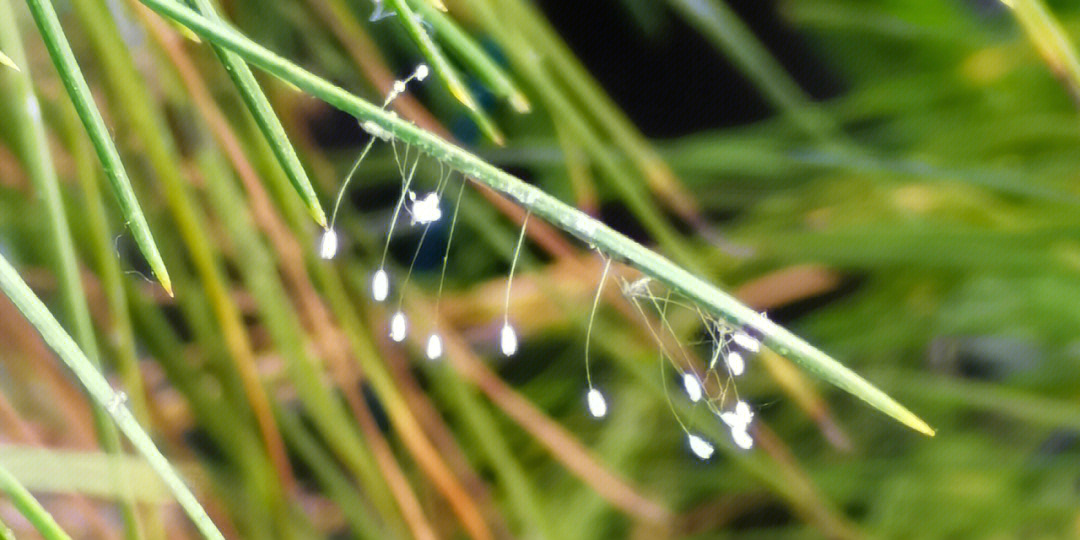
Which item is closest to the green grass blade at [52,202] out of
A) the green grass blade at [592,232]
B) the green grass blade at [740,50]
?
the green grass blade at [592,232]

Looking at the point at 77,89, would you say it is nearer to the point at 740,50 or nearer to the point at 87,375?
the point at 87,375

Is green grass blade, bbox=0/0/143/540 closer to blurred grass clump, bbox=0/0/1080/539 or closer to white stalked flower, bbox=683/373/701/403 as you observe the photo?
blurred grass clump, bbox=0/0/1080/539

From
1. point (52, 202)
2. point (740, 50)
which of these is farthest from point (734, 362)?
point (740, 50)

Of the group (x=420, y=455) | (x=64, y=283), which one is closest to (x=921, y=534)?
(x=420, y=455)

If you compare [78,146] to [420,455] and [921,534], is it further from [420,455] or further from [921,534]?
[921,534]

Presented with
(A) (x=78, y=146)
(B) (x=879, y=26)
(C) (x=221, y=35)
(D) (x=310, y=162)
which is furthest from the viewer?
(B) (x=879, y=26)

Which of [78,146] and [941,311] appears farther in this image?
[941,311]
